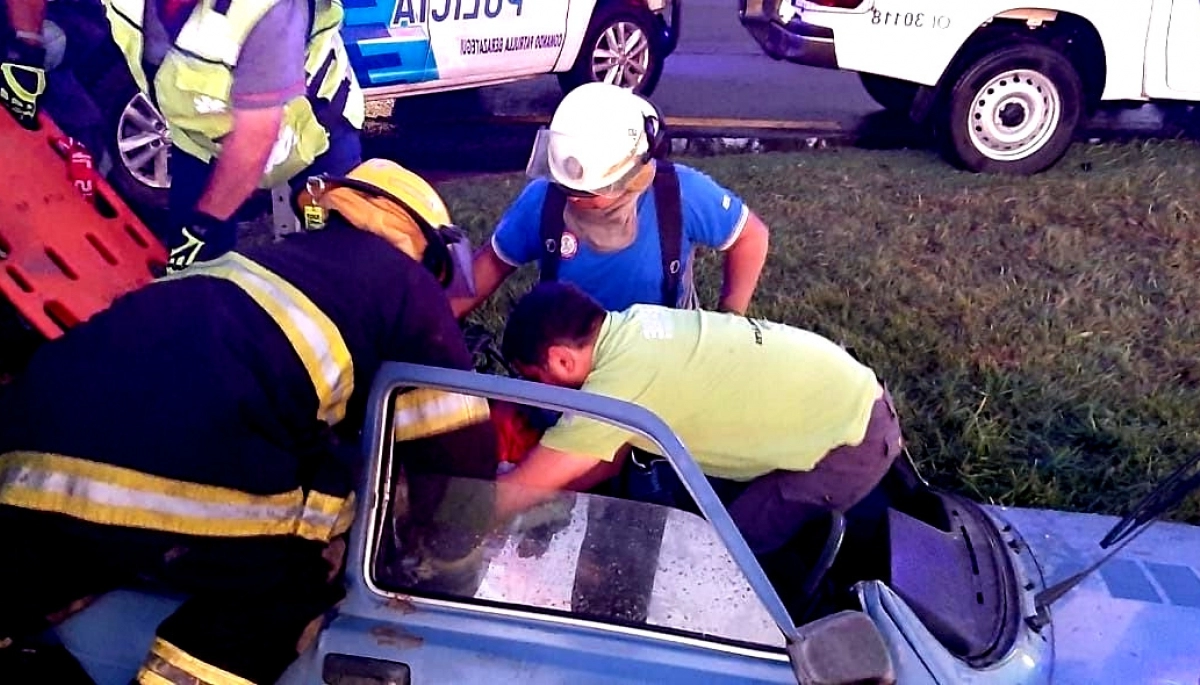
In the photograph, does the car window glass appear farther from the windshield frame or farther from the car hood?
the car hood

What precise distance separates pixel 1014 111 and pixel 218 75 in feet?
14.8

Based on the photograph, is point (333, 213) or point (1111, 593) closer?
point (333, 213)

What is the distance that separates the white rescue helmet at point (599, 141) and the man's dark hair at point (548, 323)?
485mm

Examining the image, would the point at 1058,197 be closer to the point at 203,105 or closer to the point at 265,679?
the point at 203,105

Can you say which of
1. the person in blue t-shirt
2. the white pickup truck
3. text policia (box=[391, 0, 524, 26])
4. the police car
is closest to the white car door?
the white pickup truck

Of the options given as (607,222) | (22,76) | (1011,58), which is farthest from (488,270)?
(1011,58)

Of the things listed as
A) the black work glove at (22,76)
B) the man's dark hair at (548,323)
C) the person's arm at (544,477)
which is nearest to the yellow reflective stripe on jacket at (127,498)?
the person's arm at (544,477)

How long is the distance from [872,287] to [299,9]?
8.55ft

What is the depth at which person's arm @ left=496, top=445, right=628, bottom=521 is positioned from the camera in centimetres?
186

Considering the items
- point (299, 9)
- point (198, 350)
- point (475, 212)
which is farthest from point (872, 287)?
point (198, 350)

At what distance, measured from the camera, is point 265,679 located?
167 cm

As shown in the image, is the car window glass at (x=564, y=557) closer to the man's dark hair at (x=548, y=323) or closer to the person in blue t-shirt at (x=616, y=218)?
the man's dark hair at (x=548, y=323)

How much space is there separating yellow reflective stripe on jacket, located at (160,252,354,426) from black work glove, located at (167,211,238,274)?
159cm

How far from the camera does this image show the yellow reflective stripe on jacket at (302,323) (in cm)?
166
